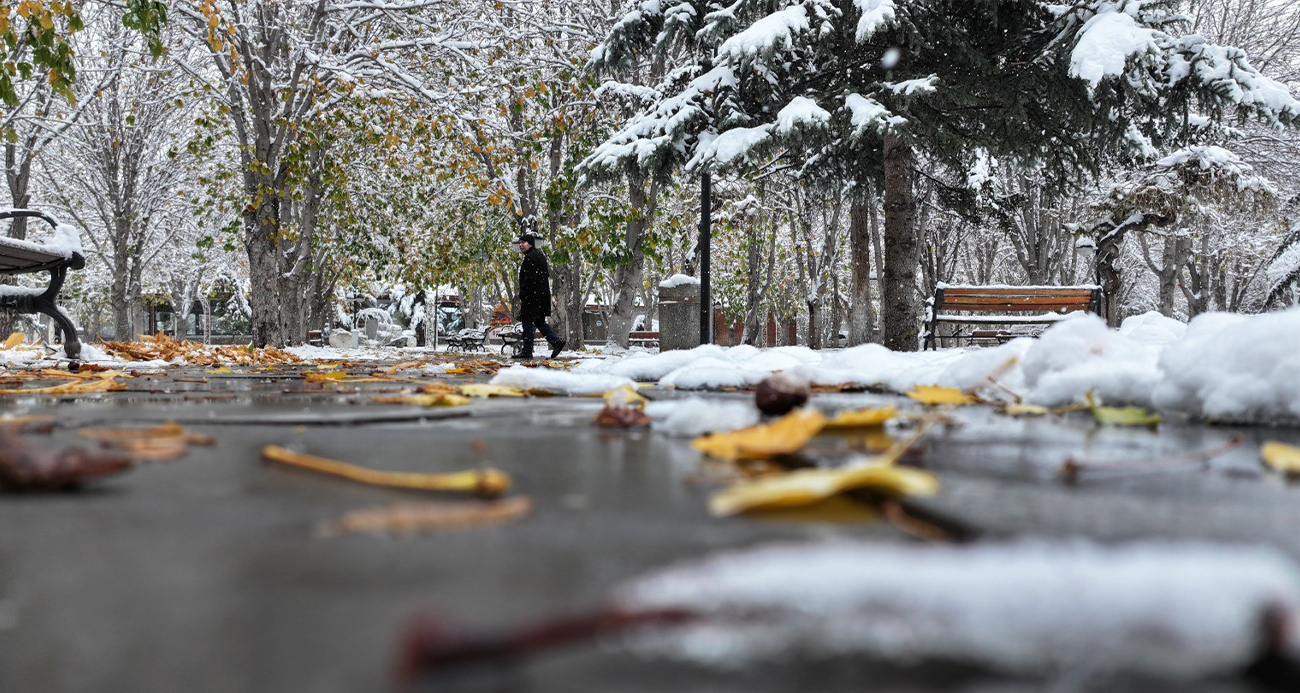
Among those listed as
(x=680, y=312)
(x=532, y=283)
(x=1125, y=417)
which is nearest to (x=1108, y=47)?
(x=1125, y=417)

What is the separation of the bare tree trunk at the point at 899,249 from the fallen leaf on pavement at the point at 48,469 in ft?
29.5

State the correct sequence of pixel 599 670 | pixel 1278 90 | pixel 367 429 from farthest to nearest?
pixel 1278 90
pixel 367 429
pixel 599 670

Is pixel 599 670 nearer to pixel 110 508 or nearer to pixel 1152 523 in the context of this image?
pixel 1152 523

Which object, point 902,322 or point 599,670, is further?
point 902,322

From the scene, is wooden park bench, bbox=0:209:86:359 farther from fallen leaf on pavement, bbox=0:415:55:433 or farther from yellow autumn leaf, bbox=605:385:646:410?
yellow autumn leaf, bbox=605:385:646:410

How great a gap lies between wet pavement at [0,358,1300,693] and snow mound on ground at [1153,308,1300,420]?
1.06 feet

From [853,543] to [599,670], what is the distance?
40 cm

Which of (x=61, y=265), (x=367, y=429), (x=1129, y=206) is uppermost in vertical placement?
(x=1129, y=206)

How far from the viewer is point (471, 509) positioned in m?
1.17

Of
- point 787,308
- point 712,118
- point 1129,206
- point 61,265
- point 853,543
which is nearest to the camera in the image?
point 853,543

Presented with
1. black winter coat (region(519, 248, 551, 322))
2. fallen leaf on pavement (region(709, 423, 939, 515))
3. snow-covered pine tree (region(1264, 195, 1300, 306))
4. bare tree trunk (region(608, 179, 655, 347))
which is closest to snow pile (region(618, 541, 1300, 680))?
fallen leaf on pavement (region(709, 423, 939, 515))

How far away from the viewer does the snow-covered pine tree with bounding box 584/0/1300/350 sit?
782 centimetres

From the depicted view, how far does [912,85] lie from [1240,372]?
626cm

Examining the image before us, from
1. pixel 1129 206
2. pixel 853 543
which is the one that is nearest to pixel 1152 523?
pixel 853 543
